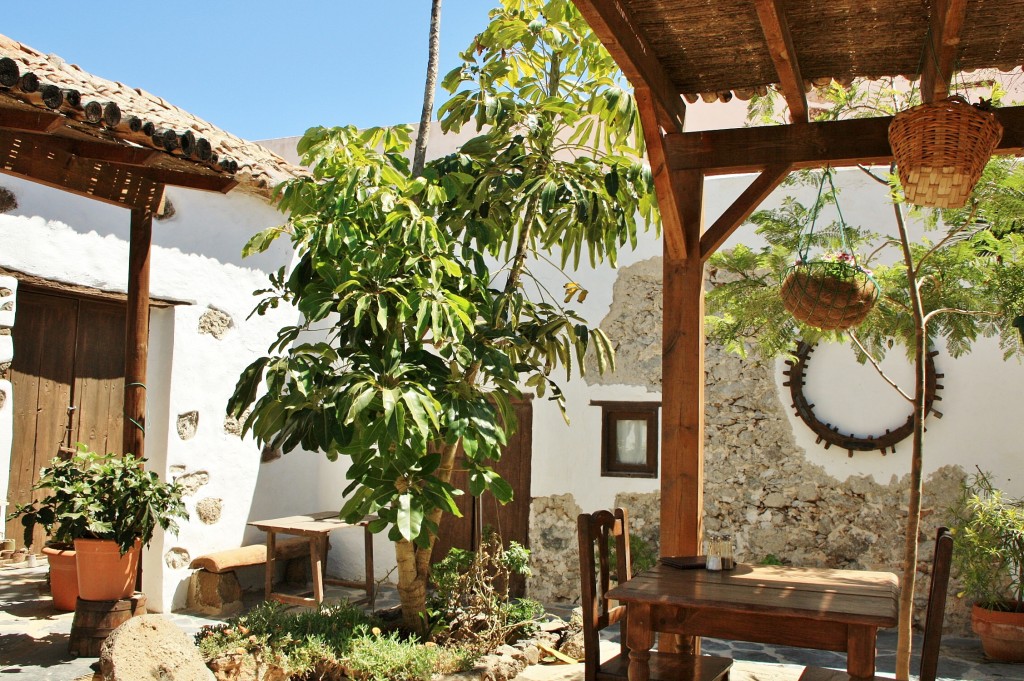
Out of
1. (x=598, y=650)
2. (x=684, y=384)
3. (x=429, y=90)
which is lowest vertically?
(x=598, y=650)

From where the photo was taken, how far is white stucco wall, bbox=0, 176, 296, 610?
546cm

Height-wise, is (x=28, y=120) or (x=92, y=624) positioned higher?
(x=28, y=120)

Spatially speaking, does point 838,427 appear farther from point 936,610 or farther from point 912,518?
point 936,610

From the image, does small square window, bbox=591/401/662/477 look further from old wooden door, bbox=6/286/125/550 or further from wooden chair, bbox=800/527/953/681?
wooden chair, bbox=800/527/953/681

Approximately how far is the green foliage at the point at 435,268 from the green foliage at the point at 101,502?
2.46 feet

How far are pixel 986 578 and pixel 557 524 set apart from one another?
297cm

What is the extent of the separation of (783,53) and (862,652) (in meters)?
2.13

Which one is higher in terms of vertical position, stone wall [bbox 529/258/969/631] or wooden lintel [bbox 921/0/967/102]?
wooden lintel [bbox 921/0/967/102]

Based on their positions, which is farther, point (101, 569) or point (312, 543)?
point (312, 543)

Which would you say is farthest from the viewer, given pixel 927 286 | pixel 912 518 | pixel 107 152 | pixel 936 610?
pixel 107 152

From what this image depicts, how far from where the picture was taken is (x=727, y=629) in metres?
2.95

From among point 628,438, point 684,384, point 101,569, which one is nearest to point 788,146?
point 684,384

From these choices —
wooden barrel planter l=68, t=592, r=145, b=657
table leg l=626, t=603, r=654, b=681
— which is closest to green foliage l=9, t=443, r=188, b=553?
wooden barrel planter l=68, t=592, r=145, b=657

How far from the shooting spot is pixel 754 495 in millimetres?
6551
